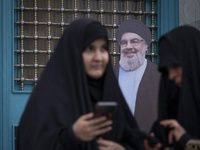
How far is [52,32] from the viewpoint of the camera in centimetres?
475

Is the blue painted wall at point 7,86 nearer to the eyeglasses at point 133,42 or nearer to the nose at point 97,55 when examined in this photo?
the eyeglasses at point 133,42

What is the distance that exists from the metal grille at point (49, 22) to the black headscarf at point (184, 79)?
2.59 metres

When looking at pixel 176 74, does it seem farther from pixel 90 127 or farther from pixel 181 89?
pixel 90 127

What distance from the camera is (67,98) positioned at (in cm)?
211

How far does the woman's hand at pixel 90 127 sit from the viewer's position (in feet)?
5.81

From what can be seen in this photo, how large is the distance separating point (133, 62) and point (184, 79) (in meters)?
1.96

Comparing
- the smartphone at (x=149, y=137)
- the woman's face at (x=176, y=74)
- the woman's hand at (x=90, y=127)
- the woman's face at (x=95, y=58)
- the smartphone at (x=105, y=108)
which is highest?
the woman's face at (x=95, y=58)

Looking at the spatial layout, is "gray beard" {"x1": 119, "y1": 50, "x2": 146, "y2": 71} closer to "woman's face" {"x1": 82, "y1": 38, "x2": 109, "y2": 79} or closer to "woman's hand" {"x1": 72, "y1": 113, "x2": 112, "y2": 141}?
"woman's face" {"x1": 82, "y1": 38, "x2": 109, "y2": 79}

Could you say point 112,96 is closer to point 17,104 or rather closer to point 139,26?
point 139,26

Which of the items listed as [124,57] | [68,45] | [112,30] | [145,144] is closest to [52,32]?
[112,30]

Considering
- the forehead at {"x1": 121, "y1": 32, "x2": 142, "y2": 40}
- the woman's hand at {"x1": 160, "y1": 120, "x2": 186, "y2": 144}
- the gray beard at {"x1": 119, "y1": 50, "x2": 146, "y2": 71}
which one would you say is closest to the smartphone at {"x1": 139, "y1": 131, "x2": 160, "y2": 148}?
the woman's hand at {"x1": 160, "y1": 120, "x2": 186, "y2": 144}

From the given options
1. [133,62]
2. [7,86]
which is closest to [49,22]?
[7,86]

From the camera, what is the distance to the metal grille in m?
4.60

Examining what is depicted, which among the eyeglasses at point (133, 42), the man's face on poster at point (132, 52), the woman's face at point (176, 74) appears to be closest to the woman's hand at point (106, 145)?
the woman's face at point (176, 74)
